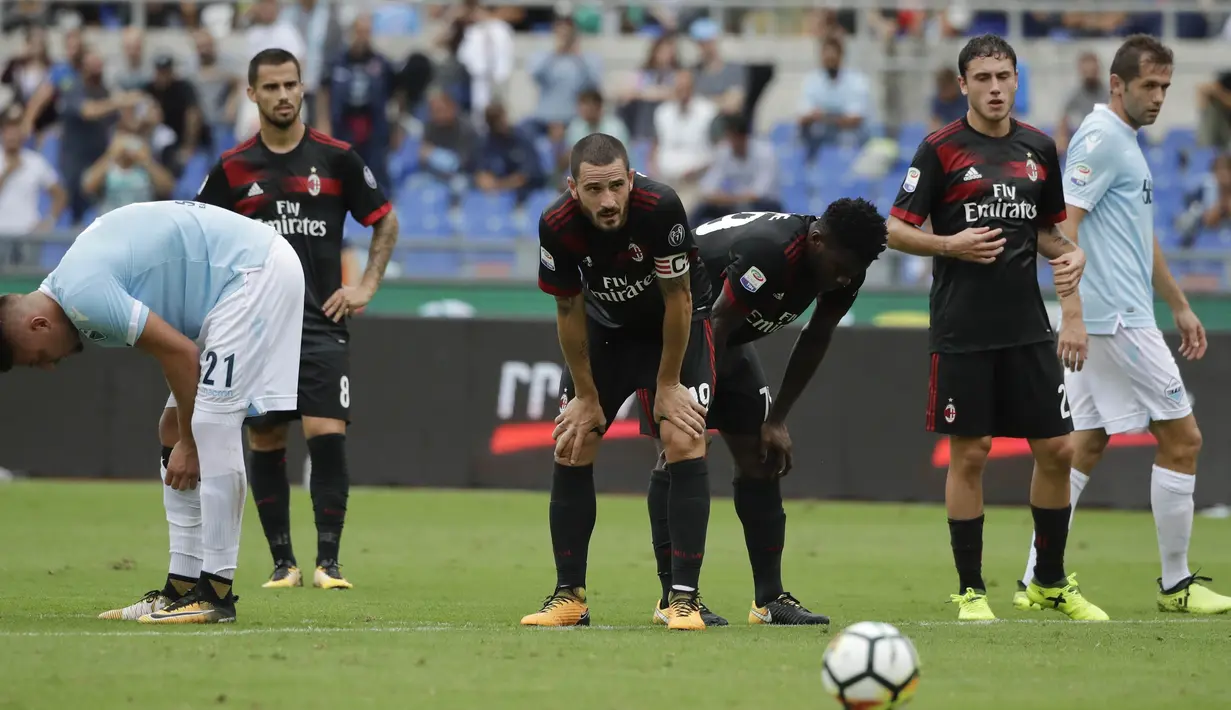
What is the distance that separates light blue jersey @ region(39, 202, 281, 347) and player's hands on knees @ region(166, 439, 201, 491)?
47 cm

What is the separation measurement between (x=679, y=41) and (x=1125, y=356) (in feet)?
40.6

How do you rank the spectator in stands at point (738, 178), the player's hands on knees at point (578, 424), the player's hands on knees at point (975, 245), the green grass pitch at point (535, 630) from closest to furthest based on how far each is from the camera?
the green grass pitch at point (535, 630) → the player's hands on knees at point (578, 424) → the player's hands on knees at point (975, 245) → the spectator in stands at point (738, 178)

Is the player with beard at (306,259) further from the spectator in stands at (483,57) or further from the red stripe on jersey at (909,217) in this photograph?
the spectator in stands at (483,57)

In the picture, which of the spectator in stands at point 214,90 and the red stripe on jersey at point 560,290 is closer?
the red stripe on jersey at point 560,290

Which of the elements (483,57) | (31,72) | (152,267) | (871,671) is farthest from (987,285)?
(31,72)

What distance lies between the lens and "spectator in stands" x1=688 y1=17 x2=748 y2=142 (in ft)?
61.8

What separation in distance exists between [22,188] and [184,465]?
12.5 metres

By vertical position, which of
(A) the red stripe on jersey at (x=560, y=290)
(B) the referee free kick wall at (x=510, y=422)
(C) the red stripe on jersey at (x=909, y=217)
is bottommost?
(B) the referee free kick wall at (x=510, y=422)

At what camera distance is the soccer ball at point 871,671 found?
5.06m

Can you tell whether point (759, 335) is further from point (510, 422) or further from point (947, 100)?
point (947, 100)

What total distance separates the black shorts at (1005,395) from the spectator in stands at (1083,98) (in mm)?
10662

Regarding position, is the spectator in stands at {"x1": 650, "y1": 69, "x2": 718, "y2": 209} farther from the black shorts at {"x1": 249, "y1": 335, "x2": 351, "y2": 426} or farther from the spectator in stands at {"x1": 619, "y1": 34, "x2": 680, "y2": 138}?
the black shorts at {"x1": 249, "y1": 335, "x2": 351, "y2": 426}

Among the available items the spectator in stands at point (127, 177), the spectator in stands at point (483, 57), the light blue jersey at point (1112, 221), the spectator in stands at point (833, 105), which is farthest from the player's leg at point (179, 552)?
the spectator in stands at point (833, 105)

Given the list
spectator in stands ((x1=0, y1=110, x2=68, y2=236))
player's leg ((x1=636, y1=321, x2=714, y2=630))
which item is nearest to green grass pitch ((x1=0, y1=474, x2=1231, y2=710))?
player's leg ((x1=636, y1=321, x2=714, y2=630))
